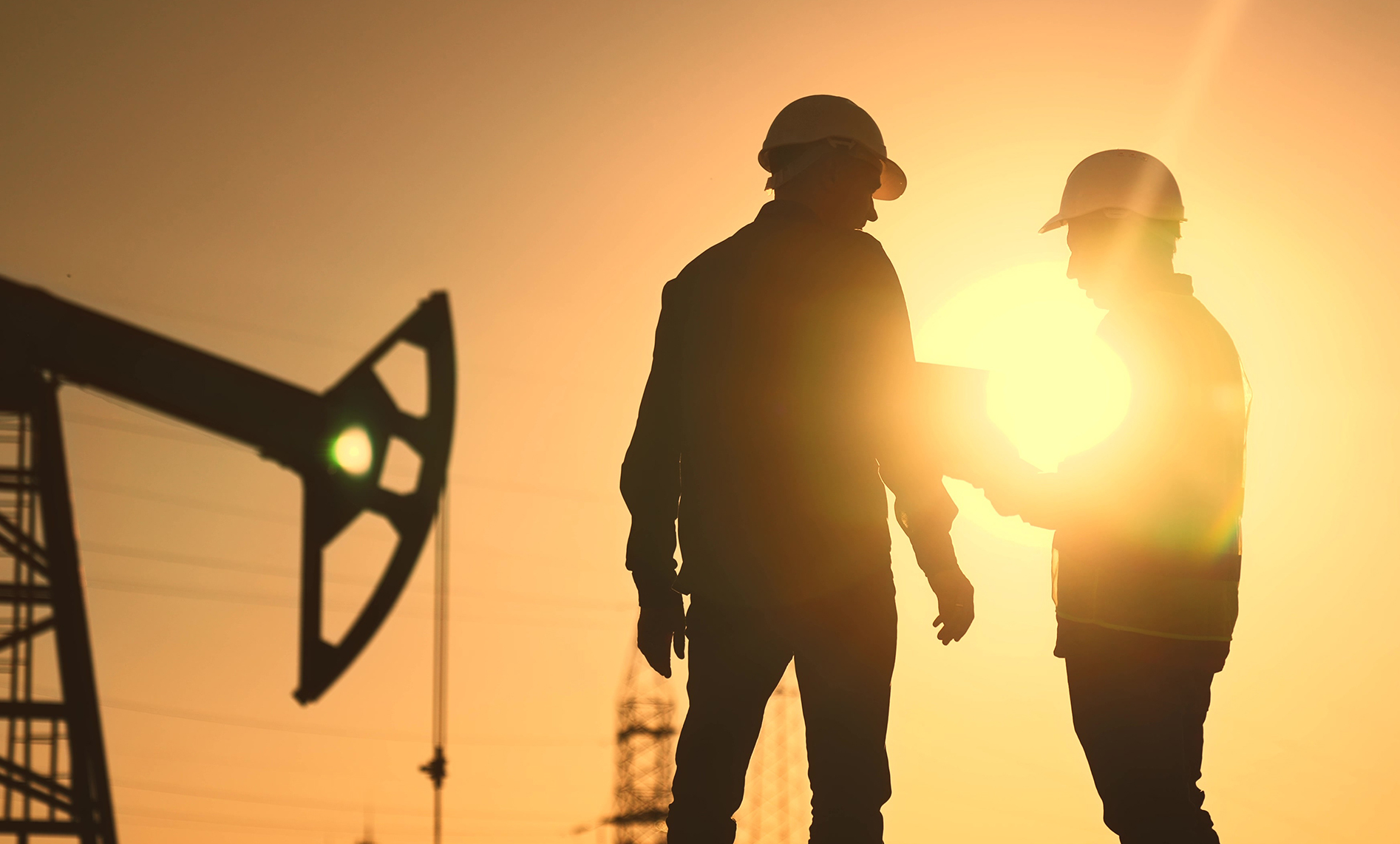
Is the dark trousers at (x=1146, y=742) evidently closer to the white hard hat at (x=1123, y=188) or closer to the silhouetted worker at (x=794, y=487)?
the silhouetted worker at (x=794, y=487)

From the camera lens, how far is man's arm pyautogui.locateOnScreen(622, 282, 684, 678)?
448 cm

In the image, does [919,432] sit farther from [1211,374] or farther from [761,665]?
[1211,374]

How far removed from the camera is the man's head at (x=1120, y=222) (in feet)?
17.5

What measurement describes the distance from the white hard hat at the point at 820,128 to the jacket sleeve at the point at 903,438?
0.39 meters

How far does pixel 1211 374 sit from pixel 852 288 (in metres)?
1.54

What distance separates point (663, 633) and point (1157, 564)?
6.14 feet

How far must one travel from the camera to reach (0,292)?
1530 cm

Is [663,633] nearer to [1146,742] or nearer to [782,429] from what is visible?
[782,429]

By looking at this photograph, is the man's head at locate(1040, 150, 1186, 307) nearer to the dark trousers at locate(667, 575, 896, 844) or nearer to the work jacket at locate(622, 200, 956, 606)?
the work jacket at locate(622, 200, 956, 606)

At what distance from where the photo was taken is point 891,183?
4.94 meters

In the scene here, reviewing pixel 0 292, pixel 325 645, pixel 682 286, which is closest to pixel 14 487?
pixel 0 292

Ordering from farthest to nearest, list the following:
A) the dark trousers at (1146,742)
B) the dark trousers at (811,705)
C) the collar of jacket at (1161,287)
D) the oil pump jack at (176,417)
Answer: the oil pump jack at (176,417) → the collar of jacket at (1161,287) → the dark trousers at (1146,742) → the dark trousers at (811,705)

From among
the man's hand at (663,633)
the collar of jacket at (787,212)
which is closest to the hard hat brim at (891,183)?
the collar of jacket at (787,212)

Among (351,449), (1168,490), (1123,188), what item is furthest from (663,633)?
(351,449)
